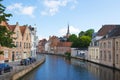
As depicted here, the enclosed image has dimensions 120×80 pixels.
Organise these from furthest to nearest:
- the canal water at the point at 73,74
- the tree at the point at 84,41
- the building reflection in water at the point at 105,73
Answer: the tree at the point at 84,41 < the canal water at the point at 73,74 < the building reflection in water at the point at 105,73

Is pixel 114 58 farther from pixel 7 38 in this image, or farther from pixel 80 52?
pixel 80 52

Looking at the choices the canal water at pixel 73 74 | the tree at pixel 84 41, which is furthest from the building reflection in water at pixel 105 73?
the tree at pixel 84 41

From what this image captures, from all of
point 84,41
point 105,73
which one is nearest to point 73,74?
point 105,73

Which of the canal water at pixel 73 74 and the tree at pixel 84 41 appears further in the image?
the tree at pixel 84 41

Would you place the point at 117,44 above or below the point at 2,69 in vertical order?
above

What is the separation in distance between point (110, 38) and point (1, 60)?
20999 millimetres

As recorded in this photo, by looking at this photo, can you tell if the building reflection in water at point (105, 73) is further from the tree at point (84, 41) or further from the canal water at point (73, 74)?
the tree at point (84, 41)

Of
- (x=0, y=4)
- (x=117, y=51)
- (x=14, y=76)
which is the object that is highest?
(x=0, y=4)

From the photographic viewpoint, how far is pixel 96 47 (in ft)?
218

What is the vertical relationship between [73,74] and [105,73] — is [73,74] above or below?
below

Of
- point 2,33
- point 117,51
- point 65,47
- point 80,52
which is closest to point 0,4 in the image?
point 2,33

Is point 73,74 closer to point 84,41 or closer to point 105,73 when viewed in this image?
point 105,73

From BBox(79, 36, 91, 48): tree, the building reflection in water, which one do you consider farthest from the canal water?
BBox(79, 36, 91, 48): tree

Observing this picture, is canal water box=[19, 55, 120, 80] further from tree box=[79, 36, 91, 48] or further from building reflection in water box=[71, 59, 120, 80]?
tree box=[79, 36, 91, 48]
